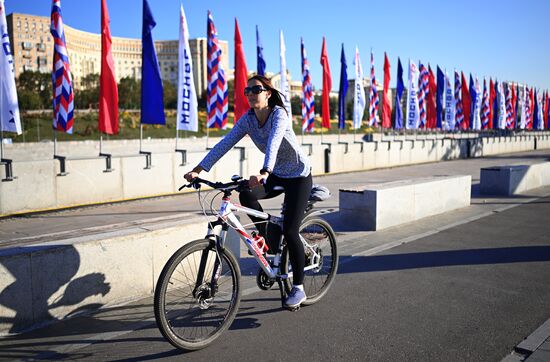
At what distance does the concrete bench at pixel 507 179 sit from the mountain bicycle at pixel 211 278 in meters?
9.49

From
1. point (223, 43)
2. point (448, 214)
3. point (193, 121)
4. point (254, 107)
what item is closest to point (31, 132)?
point (193, 121)

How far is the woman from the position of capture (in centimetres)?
393

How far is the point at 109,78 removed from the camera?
43.7ft

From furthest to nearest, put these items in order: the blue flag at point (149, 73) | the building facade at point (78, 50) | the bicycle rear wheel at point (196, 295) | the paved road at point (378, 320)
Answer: the building facade at point (78, 50) < the blue flag at point (149, 73) < the paved road at point (378, 320) < the bicycle rear wheel at point (196, 295)

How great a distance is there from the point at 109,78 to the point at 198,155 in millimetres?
3168

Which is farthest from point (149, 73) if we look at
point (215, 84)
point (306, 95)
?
point (306, 95)

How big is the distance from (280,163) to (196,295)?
1.30 metres

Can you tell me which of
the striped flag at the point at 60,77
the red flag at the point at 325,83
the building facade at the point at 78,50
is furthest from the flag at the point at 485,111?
the building facade at the point at 78,50

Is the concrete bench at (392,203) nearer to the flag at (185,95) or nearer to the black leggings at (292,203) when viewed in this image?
the black leggings at (292,203)

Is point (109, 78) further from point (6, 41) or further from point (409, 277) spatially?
point (409, 277)

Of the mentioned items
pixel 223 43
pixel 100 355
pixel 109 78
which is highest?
pixel 223 43

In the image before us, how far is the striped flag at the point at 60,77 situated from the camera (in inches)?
496

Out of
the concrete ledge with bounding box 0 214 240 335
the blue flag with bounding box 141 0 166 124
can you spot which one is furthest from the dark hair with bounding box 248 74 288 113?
the blue flag with bounding box 141 0 166 124

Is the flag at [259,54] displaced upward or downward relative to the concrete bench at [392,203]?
upward
